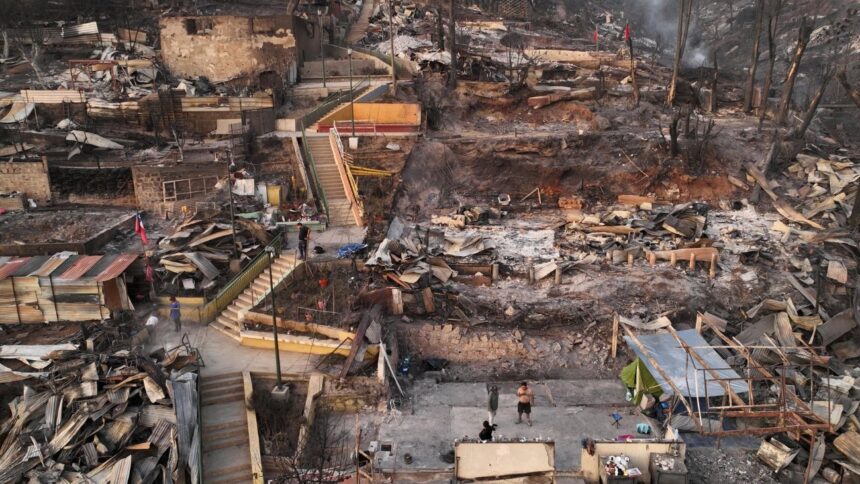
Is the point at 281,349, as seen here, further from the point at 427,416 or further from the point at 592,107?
the point at 592,107

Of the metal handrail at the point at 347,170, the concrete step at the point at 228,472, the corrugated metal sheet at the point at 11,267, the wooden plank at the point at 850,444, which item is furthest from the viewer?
the metal handrail at the point at 347,170

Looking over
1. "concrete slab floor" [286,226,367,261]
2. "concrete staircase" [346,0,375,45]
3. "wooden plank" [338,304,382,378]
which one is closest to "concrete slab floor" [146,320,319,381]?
"wooden plank" [338,304,382,378]

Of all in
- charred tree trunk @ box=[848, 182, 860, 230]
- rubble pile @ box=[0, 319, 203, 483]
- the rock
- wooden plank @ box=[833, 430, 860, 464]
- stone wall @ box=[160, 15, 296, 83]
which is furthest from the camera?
stone wall @ box=[160, 15, 296, 83]

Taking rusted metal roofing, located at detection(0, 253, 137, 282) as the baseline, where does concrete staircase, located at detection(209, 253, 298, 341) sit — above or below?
below

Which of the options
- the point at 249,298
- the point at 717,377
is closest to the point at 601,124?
the point at 717,377

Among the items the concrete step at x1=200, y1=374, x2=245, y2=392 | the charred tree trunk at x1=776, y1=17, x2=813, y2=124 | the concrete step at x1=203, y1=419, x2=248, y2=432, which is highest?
the charred tree trunk at x1=776, y1=17, x2=813, y2=124

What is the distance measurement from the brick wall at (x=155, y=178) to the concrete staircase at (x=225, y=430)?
1038 cm

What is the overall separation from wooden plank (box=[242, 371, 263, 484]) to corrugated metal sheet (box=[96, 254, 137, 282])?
200 inches

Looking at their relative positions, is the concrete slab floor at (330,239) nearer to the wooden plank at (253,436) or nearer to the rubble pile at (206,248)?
the rubble pile at (206,248)

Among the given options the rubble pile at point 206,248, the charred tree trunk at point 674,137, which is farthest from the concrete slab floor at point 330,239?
the charred tree trunk at point 674,137

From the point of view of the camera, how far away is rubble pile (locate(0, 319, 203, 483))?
1372 centimetres

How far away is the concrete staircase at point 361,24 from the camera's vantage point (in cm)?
4342

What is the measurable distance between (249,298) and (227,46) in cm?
1847

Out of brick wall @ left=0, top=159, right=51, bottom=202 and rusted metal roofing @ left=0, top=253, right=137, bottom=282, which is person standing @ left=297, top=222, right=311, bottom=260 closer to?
rusted metal roofing @ left=0, top=253, right=137, bottom=282
